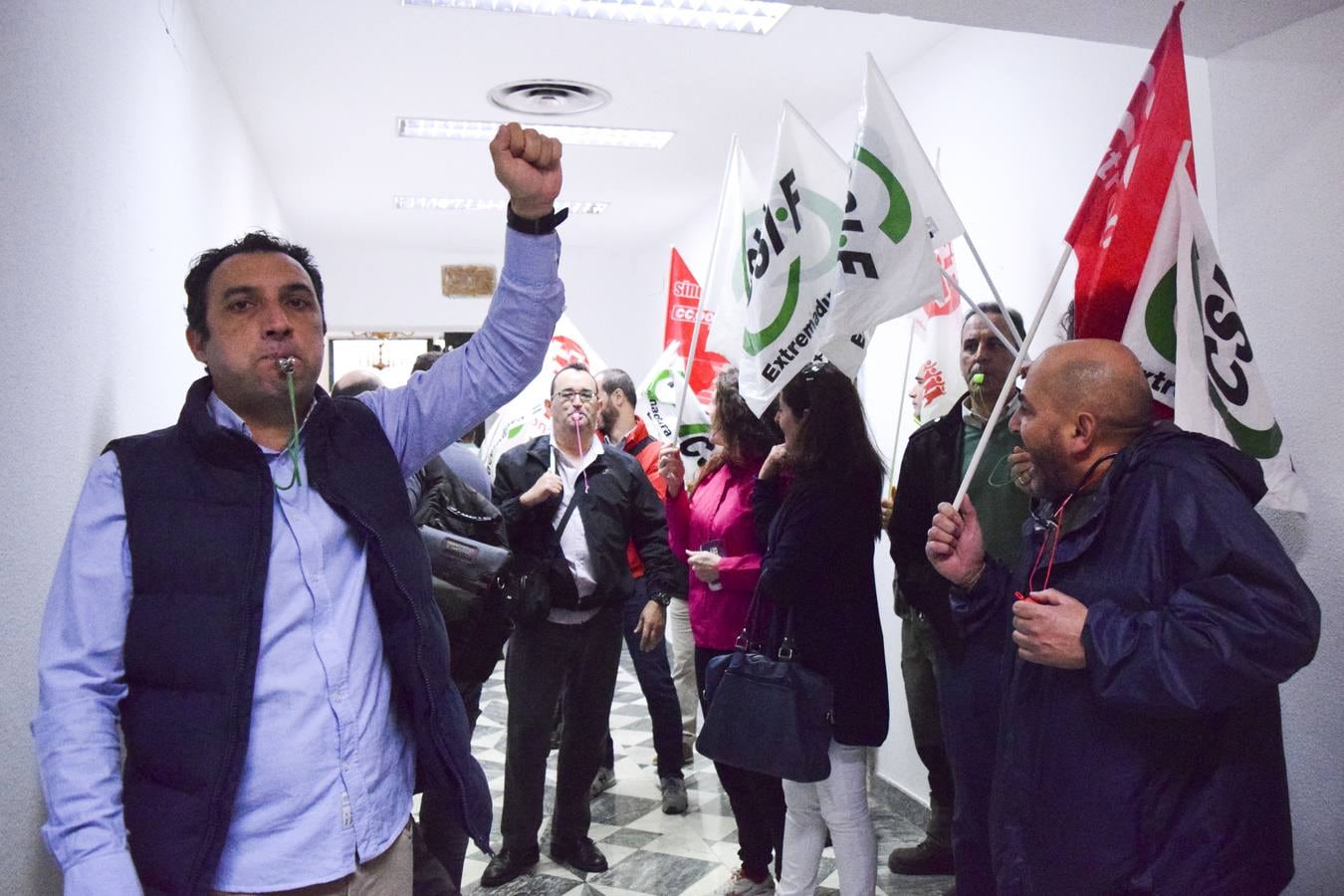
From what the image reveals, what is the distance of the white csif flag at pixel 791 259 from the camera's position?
2.55 meters

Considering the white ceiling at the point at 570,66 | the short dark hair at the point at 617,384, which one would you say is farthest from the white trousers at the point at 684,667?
the white ceiling at the point at 570,66

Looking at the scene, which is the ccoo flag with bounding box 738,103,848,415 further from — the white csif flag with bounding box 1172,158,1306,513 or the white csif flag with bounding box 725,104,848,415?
the white csif flag with bounding box 1172,158,1306,513

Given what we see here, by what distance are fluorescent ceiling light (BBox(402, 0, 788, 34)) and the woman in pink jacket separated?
1.36 m

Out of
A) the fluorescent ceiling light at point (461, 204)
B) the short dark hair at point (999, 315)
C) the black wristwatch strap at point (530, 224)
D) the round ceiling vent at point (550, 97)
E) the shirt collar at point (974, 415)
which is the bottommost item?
the shirt collar at point (974, 415)

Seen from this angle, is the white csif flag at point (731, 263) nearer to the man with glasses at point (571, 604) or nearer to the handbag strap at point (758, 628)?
the man with glasses at point (571, 604)

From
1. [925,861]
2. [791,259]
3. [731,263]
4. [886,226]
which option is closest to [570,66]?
[731,263]

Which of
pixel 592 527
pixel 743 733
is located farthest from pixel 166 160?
pixel 743 733

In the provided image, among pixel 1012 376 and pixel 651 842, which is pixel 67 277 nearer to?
pixel 1012 376

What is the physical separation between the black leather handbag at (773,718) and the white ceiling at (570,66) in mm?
1523

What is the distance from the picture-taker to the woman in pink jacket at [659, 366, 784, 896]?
290cm

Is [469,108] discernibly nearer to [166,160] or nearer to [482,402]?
[166,160]

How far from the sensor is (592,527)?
3109 mm

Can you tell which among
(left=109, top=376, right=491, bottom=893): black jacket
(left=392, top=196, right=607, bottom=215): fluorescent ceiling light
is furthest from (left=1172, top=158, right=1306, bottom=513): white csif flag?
(left=392, top=196, right=607, bottom=215): fluorescent ceiling light

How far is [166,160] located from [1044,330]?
2.65 meters
